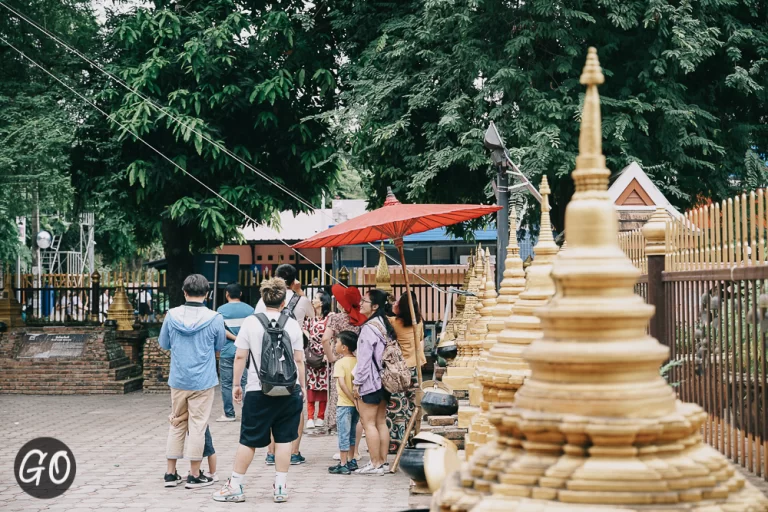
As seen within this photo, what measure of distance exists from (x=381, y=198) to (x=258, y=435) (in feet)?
35.6

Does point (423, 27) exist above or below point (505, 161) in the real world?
above

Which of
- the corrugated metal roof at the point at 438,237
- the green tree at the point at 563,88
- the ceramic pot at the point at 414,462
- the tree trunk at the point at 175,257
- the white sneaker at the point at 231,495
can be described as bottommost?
the white sneaker at the point at 231,495

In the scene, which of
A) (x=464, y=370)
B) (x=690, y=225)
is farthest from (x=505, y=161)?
(x=690, y=225)

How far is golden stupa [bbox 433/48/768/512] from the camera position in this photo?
81.9 inches

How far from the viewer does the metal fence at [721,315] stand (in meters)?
4.97

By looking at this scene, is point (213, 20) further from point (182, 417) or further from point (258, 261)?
point (258, 261)

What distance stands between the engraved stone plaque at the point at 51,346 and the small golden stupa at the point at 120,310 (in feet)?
3.17

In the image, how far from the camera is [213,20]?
1633 centimetres

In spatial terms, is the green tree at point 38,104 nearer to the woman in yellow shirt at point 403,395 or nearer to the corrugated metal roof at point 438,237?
the woman in yellow shirt at point 403,395

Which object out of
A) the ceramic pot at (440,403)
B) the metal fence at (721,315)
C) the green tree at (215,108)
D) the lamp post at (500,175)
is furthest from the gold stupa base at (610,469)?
the green tree at (215,108)

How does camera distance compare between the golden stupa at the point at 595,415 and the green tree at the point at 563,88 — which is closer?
the golden stupa at the point at 595,415

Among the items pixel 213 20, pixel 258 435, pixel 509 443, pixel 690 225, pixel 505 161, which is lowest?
pixel 258 435

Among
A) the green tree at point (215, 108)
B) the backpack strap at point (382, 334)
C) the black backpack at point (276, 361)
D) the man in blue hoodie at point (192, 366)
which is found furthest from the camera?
the green tree at point (215, 108)

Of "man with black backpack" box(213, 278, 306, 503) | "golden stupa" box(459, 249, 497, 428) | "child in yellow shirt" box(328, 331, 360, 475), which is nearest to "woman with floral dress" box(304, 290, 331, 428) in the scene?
"child in yellow shirt" box(328, 331, 360, 475)
